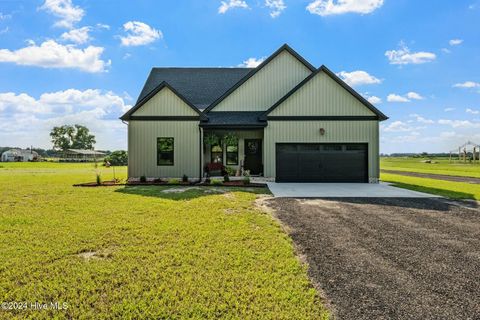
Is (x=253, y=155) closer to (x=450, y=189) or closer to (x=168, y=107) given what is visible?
(x=168, y=107)

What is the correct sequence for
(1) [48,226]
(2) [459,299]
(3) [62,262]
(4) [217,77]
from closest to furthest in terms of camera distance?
(2) [459,299] < (3) [62,262] < (1) [48,226] < (4) [217,77]

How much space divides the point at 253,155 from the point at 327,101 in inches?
221

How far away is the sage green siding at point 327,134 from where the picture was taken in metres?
15.4

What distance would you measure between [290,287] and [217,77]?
19.6 metres

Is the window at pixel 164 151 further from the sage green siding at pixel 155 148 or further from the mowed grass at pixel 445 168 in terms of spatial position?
the mowed grass at pixel 445 168

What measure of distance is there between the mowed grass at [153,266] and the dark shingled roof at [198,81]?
517 inches

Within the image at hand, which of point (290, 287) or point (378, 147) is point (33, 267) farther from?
point (378, 147)

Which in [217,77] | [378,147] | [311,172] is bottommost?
[311,172]

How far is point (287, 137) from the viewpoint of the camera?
15508mm

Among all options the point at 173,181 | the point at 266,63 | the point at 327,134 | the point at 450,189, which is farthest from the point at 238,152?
the point at 450,189

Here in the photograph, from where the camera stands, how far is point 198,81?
67.5 feet

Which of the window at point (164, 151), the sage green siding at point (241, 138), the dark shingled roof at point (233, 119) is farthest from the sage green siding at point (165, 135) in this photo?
the sage green siding at point (241, 138)

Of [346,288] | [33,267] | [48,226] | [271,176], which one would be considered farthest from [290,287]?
[271,176]

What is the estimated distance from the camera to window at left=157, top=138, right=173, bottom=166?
617 inches
